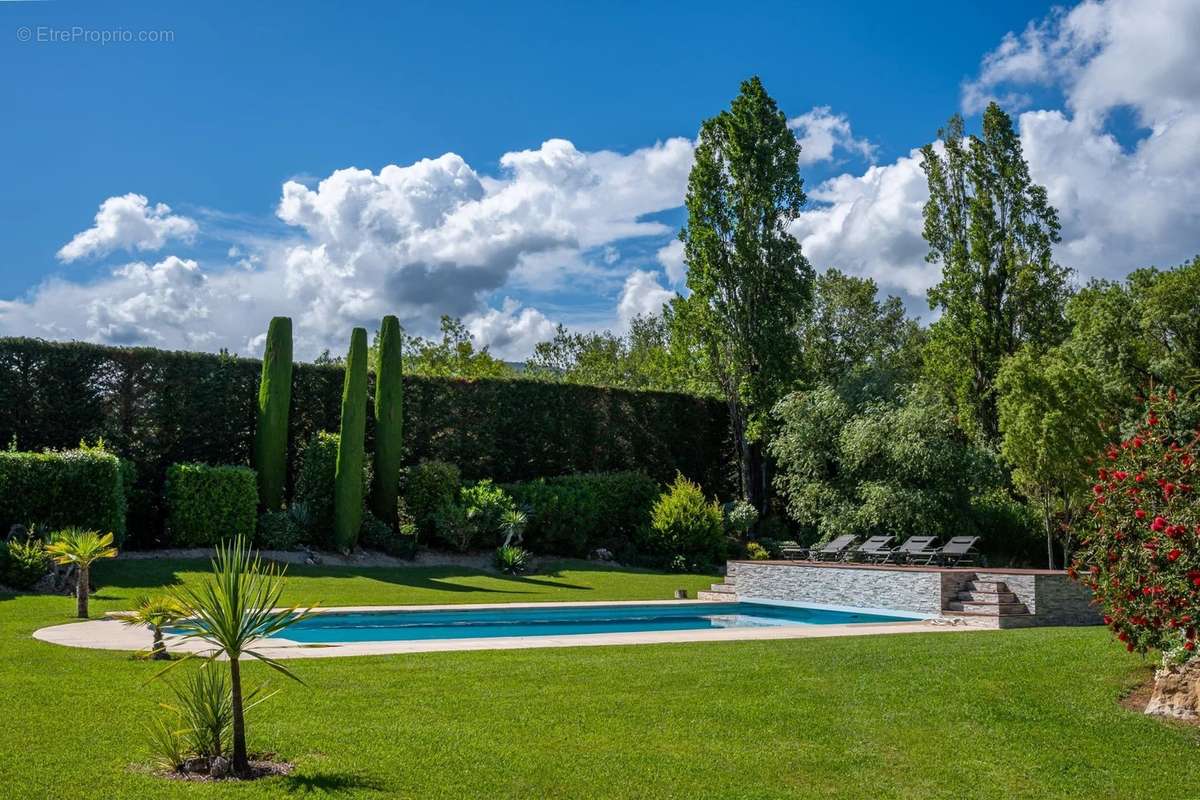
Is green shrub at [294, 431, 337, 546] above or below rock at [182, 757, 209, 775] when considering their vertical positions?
above

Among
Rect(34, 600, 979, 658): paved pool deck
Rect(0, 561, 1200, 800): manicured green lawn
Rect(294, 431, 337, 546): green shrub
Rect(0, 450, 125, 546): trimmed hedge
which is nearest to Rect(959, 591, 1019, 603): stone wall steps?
Rect(34, 600, 979, 658): paved pool deck

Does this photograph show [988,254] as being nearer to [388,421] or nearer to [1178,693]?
[388,421]

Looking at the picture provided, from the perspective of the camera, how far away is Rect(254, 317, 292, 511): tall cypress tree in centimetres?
2181

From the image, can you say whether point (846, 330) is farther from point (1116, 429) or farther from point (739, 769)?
point (739, 769)

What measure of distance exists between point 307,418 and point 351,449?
2406mm

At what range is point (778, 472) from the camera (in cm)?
2939

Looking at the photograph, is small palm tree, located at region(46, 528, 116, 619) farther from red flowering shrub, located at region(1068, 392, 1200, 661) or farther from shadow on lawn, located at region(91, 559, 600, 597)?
red flowering shrub, located at region(1068, 392, 1200, 661)

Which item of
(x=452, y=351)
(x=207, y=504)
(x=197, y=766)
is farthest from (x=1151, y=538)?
(x=452, y=351)

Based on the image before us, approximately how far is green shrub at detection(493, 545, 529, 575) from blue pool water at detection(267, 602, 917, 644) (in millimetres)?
4901

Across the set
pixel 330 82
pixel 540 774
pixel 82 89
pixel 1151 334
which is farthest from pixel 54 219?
pixel 1151 334

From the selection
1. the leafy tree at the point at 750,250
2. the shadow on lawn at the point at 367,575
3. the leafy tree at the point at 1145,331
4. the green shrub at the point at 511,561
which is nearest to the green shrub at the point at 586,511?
the green shrub at the point at 511,561

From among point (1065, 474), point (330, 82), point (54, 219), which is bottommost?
point (1065, 474)

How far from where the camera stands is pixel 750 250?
26.9m

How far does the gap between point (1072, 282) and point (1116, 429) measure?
1776cm
